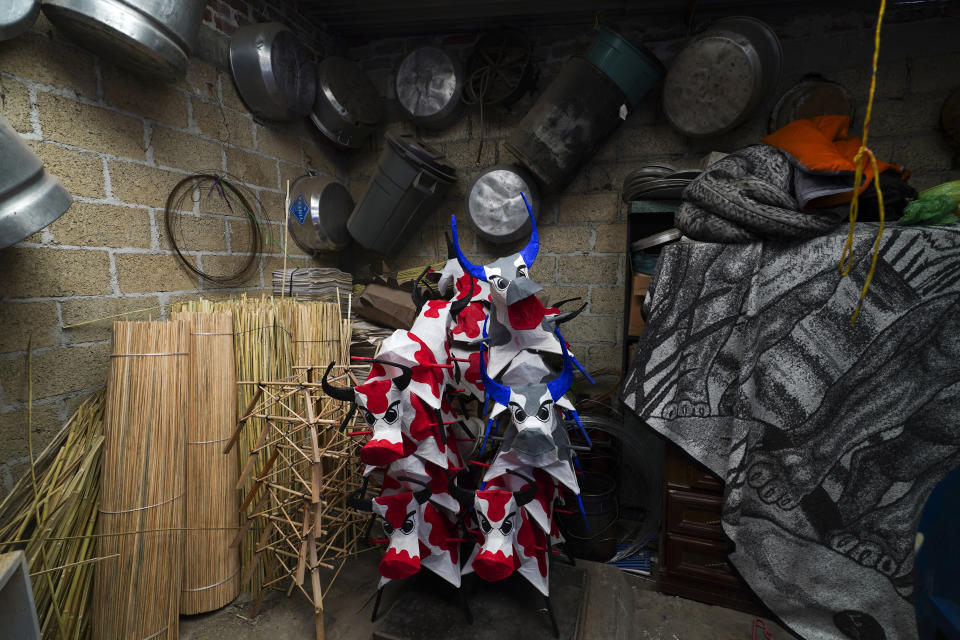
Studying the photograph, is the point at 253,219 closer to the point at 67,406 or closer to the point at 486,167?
the point at 67,406

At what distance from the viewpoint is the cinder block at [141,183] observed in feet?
5.73

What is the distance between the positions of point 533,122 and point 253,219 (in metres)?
1.76

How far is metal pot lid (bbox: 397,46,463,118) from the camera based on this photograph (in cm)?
256

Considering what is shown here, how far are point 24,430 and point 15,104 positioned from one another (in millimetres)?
1209

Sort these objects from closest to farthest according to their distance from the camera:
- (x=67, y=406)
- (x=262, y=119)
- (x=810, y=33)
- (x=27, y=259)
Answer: (x=27, y=259)
(x=67, y=406)
(x=810, y=33)
(x=262, y=119)

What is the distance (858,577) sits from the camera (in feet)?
5.07

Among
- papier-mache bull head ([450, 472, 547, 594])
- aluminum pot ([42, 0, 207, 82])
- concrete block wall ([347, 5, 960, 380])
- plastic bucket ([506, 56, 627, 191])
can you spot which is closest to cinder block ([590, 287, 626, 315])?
concrete block wall ([347, 5, 960, 380])

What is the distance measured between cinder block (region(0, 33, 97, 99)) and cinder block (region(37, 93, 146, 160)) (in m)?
0.06

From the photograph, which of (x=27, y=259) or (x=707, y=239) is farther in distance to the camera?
(x=707, y=239)

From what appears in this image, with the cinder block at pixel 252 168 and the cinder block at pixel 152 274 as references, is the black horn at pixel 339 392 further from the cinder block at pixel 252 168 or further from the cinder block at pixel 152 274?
the cinder block at pixel 252 168

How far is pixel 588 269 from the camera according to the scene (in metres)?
2.61

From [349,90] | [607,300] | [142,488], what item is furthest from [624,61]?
[142,488]

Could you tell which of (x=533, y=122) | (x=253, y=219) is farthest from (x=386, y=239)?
(x=533, y=122)

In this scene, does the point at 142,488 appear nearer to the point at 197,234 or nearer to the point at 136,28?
the point at 197,234
